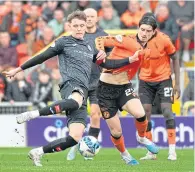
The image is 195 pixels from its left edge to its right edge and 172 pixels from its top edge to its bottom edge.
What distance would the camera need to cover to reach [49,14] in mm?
23203

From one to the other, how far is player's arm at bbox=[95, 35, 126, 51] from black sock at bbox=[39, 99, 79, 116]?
64.5 inches

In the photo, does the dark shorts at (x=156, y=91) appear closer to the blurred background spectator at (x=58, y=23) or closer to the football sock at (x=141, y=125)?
the football sock at (x=141, y=125)

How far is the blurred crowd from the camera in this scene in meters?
19.8

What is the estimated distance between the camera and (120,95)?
43.7 feet

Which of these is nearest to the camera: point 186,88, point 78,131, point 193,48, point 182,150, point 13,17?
point 78,131

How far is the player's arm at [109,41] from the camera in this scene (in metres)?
12.8

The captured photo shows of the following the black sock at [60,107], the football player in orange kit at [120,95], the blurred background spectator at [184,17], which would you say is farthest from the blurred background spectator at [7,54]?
the black sock at [60,107]

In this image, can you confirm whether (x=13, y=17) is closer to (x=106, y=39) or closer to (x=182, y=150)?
(x=182, y=150)

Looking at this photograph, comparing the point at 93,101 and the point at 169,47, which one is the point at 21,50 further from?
the point at 169,47

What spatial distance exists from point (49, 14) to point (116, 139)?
1040 centimetres

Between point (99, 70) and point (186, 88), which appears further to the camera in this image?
point (186, 88)

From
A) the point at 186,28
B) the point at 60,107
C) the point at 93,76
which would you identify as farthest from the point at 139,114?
the point at 186,28

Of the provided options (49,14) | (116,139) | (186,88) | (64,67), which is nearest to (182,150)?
(186,88)

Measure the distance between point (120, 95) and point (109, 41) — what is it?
33.8 inches
